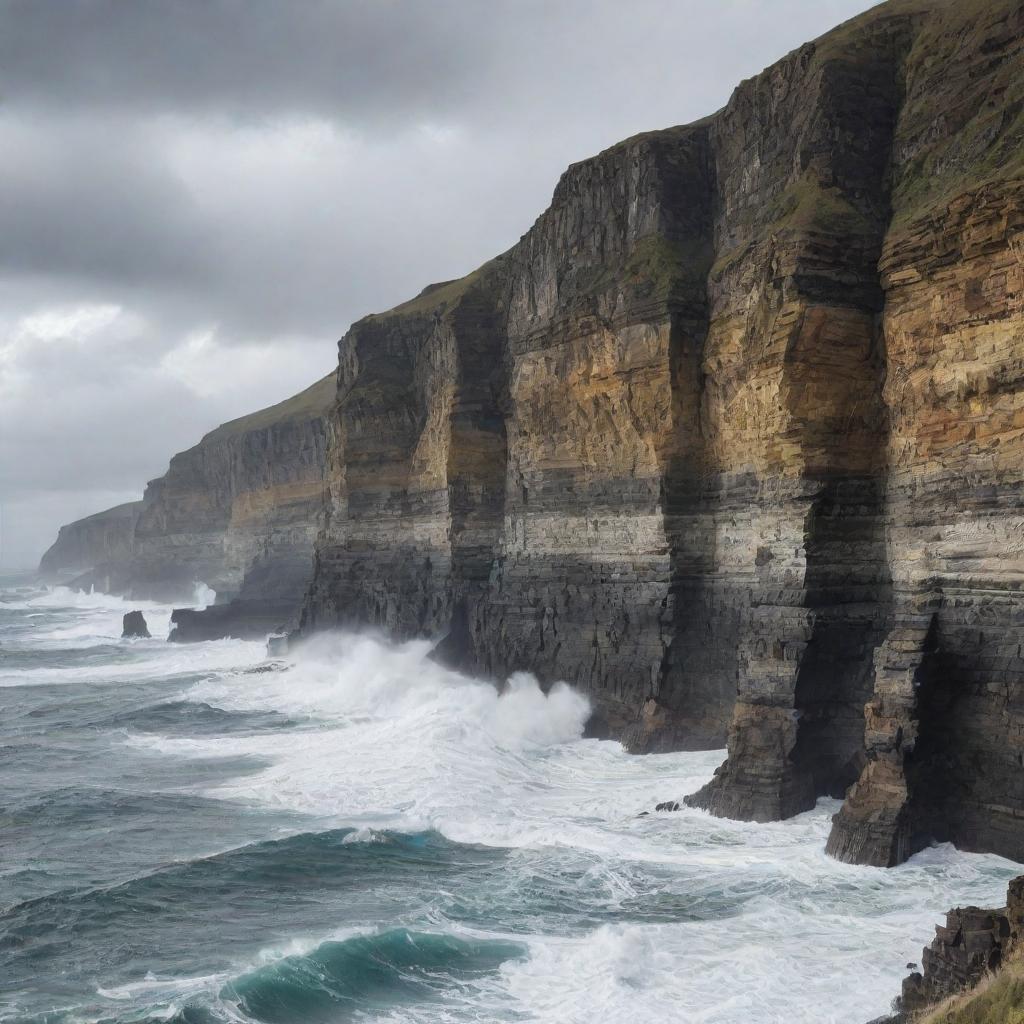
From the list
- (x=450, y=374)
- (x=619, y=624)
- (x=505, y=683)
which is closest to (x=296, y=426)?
(x=450, y=374)

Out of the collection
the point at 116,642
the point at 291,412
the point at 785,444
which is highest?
the point at 291,412

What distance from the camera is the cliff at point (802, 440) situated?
1767 cm

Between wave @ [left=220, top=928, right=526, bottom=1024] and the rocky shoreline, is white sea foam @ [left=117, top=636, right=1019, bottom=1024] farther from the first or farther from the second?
the rocky shoreline

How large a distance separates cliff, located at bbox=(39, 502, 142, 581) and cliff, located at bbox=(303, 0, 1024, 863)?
9355cm

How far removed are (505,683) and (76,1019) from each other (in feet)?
67.6

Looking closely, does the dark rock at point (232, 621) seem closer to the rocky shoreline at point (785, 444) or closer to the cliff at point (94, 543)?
the rocky shoreline at point (785, 444)

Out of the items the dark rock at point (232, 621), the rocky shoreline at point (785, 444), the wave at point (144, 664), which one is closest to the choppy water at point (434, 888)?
the rocky shoreline at point (785, 444)

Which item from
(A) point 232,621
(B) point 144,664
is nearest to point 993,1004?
(B) point 144,664

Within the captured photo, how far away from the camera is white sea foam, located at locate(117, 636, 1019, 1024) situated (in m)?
13.0

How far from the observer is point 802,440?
70.5 feet

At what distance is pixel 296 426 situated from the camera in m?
74.6

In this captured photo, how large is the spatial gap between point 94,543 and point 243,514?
81.6 metres

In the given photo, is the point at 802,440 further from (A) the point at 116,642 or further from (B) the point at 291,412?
(B) the point at 291,412

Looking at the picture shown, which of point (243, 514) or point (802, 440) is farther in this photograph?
point (243, 514)
